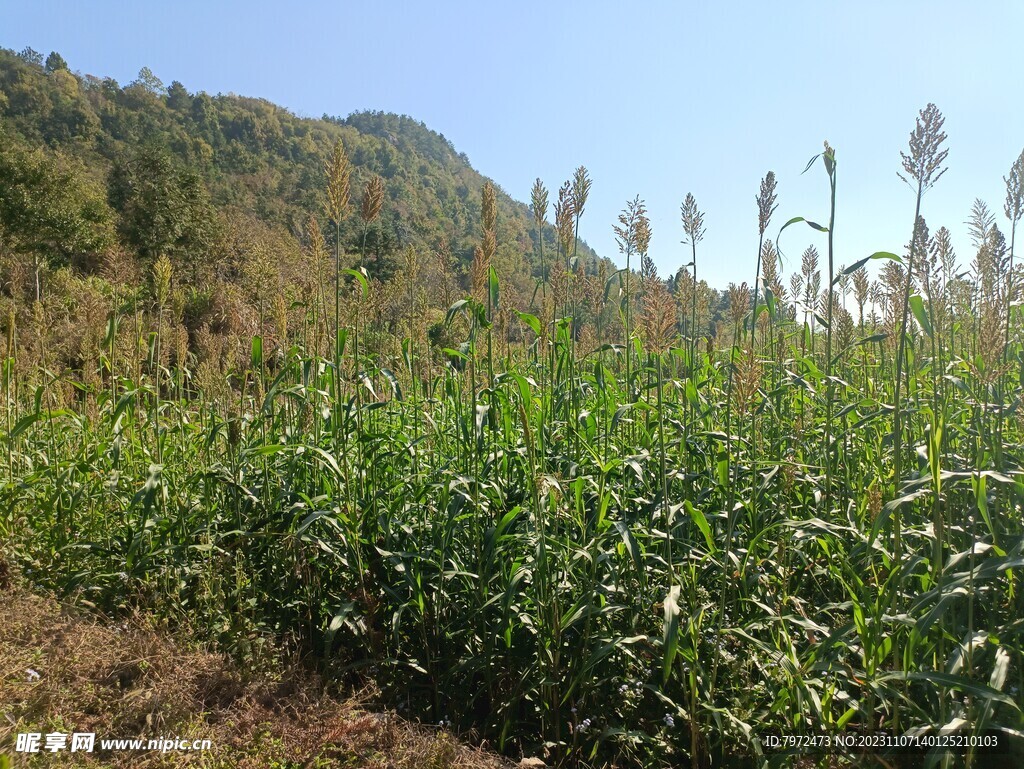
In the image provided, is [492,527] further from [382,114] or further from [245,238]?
[382,114]

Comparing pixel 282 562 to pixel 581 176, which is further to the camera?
pixel 581 176

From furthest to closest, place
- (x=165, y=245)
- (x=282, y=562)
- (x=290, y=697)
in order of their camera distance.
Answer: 1. (x=165, y=245)
2. (x=282, y=562)
3. (x=290, y=697)

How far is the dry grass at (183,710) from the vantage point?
5.94 ft

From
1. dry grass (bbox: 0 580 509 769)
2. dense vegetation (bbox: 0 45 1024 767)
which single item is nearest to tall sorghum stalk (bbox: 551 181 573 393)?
dense vegetation (bbox: 0 45 1024 767)

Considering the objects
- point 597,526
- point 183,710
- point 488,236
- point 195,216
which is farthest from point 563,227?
point 195,216

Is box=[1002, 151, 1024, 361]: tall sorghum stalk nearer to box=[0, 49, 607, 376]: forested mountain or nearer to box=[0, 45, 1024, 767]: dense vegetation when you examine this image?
box=[0, 45, 1024, 767]: dense vegetation

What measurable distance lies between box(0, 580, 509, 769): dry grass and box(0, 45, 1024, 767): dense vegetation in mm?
217

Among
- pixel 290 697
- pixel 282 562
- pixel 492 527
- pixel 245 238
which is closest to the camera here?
pixel 290 697

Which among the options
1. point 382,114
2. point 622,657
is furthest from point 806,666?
point 382,114

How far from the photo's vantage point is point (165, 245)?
23.7 metres

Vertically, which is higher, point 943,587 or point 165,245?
point 165,245

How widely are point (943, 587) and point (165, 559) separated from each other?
3064 millimetres

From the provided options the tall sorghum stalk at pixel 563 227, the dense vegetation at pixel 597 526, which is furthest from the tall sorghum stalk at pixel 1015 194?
the tall sorghum stalk at pixel 563 227

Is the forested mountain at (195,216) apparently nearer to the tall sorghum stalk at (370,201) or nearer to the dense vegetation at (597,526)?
the tall sorghum stalk at (370,201)
